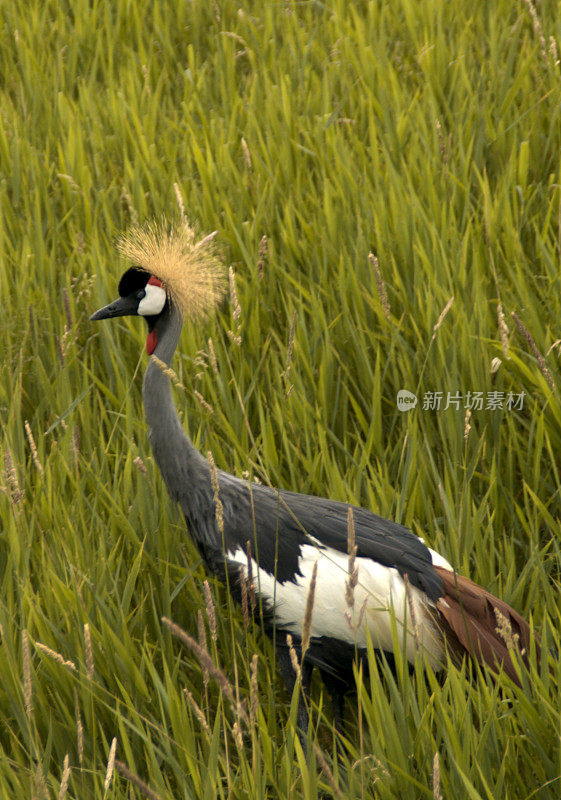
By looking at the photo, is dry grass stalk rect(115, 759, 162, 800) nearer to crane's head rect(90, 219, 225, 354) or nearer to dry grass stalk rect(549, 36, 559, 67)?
crane's head rect(90, 219, 225, 354)

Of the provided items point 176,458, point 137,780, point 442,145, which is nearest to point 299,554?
point 176,458

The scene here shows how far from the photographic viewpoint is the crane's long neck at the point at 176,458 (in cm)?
227

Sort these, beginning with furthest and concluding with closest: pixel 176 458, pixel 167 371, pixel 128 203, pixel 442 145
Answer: pixel 128 203 → pixel 442 145 → pixel 176 458 → pixel 167 371

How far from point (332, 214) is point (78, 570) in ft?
5.83

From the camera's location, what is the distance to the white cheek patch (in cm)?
234

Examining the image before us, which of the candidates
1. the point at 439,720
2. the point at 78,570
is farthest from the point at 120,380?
the point at 439,720

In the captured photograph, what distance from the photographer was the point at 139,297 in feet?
7.74

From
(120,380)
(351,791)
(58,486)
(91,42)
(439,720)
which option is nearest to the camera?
(351,791)

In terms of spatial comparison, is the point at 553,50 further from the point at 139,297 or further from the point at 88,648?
the point at 88,648

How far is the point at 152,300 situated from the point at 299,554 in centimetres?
81

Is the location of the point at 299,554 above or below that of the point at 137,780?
below

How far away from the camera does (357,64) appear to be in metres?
4.12

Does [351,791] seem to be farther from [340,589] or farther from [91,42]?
[91,42]

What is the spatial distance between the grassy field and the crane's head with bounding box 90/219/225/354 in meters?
0.18
